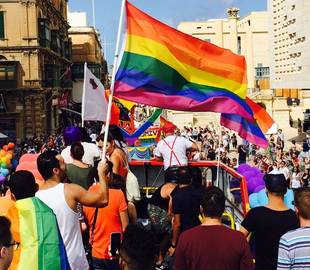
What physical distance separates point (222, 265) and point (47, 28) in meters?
41.3

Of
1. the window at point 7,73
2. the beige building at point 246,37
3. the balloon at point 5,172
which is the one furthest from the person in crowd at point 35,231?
the beige building at point 246,37

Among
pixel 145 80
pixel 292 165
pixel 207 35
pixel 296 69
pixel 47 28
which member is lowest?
pixel 292 165

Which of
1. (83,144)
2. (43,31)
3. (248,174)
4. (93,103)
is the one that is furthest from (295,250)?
(43,31)

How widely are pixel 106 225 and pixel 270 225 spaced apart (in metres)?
1.53

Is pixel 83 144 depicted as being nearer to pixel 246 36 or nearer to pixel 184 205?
pixel 184 205

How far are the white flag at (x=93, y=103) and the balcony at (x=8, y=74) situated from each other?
1275 inches

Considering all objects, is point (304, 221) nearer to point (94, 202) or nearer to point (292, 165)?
point (94, 202)

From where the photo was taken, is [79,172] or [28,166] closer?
[79,172]

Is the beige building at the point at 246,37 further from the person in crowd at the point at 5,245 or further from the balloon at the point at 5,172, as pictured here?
the person in crowd at the point at 5,245

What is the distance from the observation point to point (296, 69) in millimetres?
42250

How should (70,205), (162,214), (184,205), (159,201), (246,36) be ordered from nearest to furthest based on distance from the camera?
(70,205) < (184,205) < (162,214) < (159,201) < (246,36)

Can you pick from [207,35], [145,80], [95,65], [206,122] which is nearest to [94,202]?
[145,80]

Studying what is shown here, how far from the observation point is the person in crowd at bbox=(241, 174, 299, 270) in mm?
4883

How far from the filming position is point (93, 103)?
8.70 m
